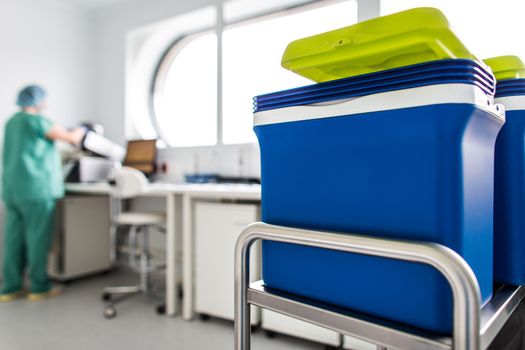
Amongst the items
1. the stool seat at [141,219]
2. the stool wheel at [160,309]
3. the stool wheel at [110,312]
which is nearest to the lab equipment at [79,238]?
the stool seat at [141,219]

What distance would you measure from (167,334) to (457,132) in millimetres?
1934

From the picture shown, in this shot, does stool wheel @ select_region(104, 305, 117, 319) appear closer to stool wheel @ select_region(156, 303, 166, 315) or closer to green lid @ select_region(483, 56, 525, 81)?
stool wheel @ select_region(156, 303, 166, 315)

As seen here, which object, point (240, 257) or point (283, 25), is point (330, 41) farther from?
point (283, 25)

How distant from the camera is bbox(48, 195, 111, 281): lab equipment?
280 cm

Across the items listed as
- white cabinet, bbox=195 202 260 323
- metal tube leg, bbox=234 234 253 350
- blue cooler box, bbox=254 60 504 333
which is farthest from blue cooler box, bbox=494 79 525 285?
white cabinet, bbox=195 202 260 323

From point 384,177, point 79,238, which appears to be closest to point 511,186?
point 384,177

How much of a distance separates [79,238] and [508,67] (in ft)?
10.0

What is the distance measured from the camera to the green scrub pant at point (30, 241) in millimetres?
2523

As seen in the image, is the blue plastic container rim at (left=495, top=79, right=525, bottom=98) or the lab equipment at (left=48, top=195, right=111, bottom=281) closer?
Answer: the blue plastic container rim at (left=495, top=79, right=525, bottom=98)

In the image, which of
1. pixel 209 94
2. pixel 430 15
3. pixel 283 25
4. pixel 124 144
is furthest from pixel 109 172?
pixel 430 15

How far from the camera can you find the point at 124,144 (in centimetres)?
337

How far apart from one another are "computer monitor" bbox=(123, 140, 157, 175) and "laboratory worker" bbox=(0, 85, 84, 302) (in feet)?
1.80

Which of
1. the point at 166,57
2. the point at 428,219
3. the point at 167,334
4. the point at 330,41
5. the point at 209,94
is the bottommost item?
the point at 167,334

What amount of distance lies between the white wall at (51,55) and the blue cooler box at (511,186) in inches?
→ 138
